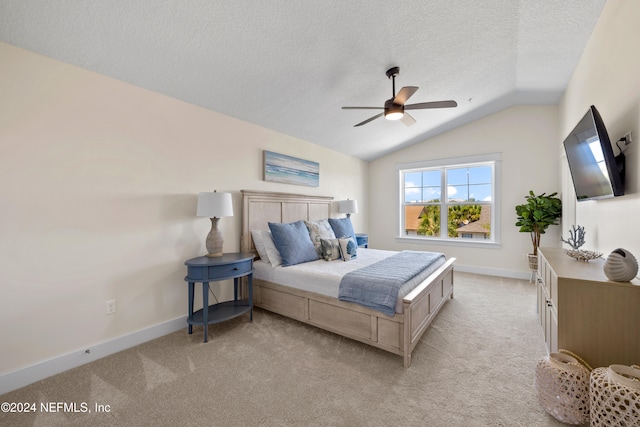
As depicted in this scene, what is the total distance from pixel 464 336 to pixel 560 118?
388 cm

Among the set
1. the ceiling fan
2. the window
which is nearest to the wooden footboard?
the ceiling fan

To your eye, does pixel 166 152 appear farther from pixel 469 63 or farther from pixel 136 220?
pixel 469 63

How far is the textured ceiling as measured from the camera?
69.5 inches

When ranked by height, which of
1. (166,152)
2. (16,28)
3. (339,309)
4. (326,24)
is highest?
(326,24)

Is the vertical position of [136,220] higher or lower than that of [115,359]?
higher

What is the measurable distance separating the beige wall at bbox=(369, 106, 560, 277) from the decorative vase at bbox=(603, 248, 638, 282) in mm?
3349

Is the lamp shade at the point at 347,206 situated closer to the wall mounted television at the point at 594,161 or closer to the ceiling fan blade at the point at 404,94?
the ceiling fan blade at the point at 404,94

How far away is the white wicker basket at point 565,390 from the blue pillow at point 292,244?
2217 mm

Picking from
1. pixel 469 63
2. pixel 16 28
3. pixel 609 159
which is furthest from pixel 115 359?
pixel 469 63

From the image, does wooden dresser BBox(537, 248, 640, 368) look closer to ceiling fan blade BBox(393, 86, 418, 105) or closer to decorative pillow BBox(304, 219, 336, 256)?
ceiling fan blade BBox(393, 86, 418, 105)

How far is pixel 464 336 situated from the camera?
2469 millimetres

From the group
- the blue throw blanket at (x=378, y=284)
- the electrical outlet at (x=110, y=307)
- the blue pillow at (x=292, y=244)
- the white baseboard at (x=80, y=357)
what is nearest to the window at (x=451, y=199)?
the blue throw blanket at (x=378, y=284)

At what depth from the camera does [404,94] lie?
7.78 ft

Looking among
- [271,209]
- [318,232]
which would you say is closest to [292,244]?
[318,232]
